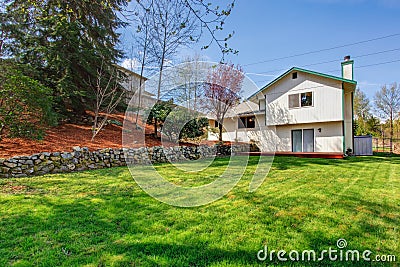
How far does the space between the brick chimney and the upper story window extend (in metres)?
2.54

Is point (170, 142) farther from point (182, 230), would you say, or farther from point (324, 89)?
point (324, 89)

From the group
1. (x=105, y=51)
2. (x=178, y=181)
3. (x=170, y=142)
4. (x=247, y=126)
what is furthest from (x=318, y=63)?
(x=178, y=181)

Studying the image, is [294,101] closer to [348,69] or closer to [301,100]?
[301,100]

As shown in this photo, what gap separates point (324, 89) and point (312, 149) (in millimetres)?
3464

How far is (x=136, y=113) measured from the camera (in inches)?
448

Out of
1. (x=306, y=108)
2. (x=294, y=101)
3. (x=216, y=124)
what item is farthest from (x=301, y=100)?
(x=216, y=124)

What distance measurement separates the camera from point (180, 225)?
9.24ft

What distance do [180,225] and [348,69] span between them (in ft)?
47.4

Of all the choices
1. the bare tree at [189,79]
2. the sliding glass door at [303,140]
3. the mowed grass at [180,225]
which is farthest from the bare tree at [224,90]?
the mowed grass at [180,225]

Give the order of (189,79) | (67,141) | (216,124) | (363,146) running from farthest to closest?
1. (216,124)
2. (363,146)
3. (189,79)
4. (67,141)

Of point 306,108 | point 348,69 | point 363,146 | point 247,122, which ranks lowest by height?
point 363,146

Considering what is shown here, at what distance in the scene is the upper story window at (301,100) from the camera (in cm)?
1285

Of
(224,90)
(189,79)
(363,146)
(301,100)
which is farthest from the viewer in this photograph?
(363,146)

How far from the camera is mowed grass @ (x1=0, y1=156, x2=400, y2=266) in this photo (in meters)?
2.10
